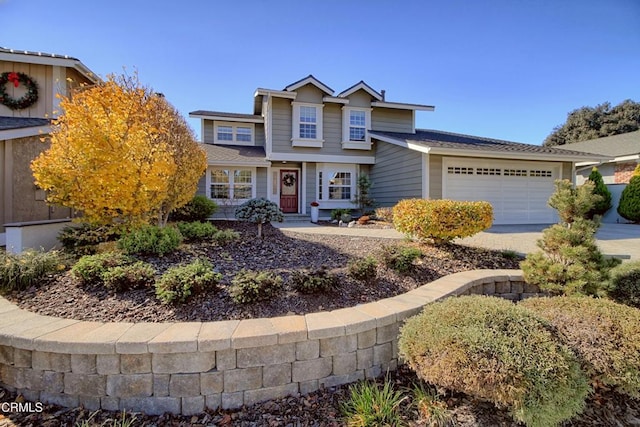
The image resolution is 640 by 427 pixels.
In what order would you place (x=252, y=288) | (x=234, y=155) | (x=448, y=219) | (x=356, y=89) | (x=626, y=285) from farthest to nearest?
1. (x=356, y=89)
2. (x=234, y=155)
3. (x=448, y=219)
4. (x=626, y=285)
5. (x=252, y=288)

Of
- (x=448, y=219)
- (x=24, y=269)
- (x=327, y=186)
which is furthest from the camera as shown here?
(x=327, y=186)

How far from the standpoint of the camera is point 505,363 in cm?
191

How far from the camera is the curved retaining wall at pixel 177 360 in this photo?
2195 mm

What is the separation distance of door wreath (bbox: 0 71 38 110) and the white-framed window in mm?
5571

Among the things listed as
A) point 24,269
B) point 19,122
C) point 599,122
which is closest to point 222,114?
point 19,122

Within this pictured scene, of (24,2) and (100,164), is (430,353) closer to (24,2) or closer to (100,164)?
(100,164)

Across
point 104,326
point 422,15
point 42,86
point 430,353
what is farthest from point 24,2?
point 430,353

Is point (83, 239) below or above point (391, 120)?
below

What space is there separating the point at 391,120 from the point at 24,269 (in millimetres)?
13204

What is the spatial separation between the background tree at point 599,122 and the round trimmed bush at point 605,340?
3504 centimetres

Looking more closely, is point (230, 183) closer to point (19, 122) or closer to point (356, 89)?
point (19, 122)

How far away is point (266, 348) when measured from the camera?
2318 mm

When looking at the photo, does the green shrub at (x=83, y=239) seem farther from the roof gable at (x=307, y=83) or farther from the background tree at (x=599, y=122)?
the background tree at (x=599, y=122)

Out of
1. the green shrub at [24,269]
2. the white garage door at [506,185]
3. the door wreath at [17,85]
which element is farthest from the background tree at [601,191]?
the door wreath at [17,85]
